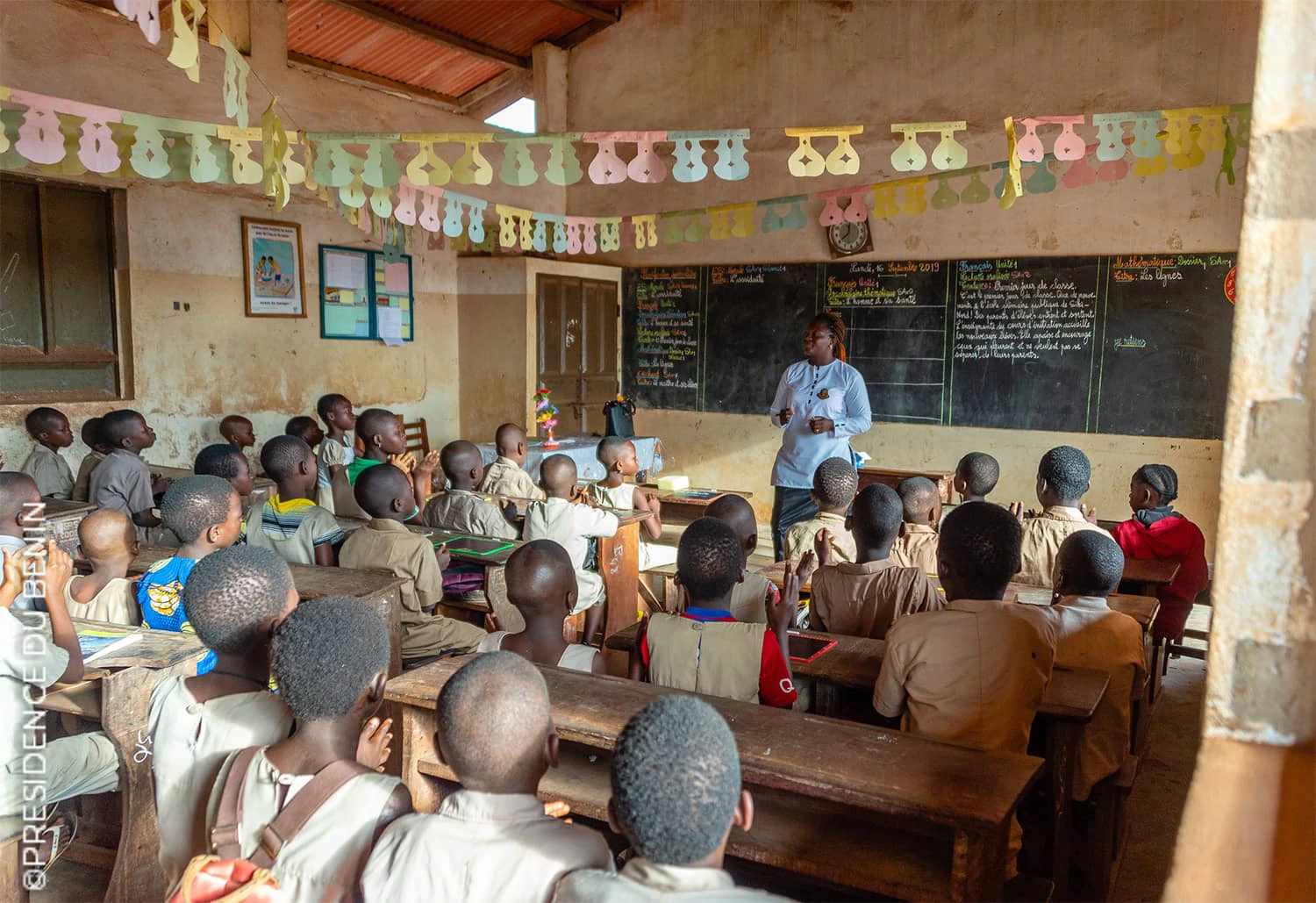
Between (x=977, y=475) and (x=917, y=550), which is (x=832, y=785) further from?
(x=977, y=475)

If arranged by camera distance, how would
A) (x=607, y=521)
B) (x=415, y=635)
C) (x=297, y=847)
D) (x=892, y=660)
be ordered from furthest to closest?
(x=607, y=521) → (x=415, y=635) → (x=892, y=660) → (x=297, y=847)

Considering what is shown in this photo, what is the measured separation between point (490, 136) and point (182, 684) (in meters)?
2.36

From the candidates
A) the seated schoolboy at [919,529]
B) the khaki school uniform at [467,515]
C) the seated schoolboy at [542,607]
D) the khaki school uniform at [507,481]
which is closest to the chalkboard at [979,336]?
the khaki school uniform at [507,481]

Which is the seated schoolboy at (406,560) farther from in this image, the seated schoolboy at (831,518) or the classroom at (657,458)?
the seated schoolboy at (831,518)

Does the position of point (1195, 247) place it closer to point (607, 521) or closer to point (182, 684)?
point (607, 521)

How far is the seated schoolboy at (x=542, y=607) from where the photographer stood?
2.18 m

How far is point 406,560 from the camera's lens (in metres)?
2.97

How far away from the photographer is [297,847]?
4.30 feet

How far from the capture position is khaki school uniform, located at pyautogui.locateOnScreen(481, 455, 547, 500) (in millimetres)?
4492

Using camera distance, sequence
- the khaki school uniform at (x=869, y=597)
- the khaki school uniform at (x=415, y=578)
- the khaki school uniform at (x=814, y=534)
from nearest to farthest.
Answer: the khaki school uniform at (x=869, y=597) < the khaki school uniform at (x=415, y=578) < the khaki school uniform at (x=814, y=534)

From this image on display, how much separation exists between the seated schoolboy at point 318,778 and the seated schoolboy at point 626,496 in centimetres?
265

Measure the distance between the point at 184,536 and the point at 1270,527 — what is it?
2.31m

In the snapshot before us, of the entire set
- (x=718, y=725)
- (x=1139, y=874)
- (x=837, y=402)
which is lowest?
(x=1139, y=874)

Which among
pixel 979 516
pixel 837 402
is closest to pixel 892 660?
pixel 979 516
